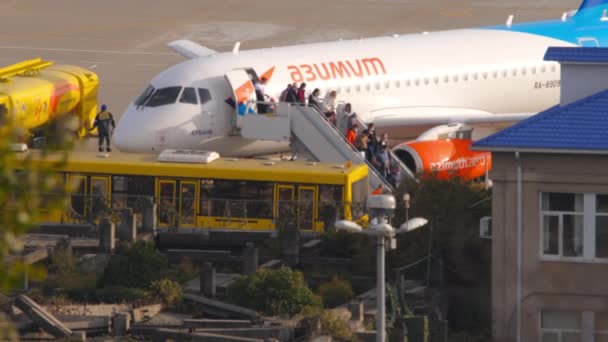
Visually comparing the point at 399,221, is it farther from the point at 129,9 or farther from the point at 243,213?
the point at 129,9

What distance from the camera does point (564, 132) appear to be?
33.7m

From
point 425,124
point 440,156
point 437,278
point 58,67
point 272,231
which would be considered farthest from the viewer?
point 58,67

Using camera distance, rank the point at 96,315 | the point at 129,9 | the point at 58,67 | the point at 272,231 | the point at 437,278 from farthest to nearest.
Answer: the point at 129,9 → the point at 58,67 → the point at 272,231 → the point at 437,278 → the point at 96,315

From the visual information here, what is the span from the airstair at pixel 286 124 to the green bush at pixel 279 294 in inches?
490

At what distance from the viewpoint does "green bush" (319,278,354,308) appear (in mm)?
35156

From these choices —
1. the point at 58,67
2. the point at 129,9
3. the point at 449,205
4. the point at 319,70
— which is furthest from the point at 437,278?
the point at 129,9

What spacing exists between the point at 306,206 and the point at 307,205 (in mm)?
37

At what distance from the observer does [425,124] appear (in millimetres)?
51312

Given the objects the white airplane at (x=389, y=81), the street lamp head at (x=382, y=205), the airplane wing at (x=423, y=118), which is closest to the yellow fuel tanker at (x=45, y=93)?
the white airplane at (x=389, y=81)

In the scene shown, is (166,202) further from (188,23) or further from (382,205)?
(188,23)

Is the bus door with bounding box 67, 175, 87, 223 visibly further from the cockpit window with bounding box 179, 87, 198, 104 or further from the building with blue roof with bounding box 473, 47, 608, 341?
the building with blue roof with bounding box 473, 47, 608, 341

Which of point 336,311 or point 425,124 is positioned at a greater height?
point 425,124

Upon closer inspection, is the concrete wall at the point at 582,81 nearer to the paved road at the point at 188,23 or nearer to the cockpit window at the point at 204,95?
the cockpit window at the point at 204,95

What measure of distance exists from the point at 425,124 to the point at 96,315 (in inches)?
811
